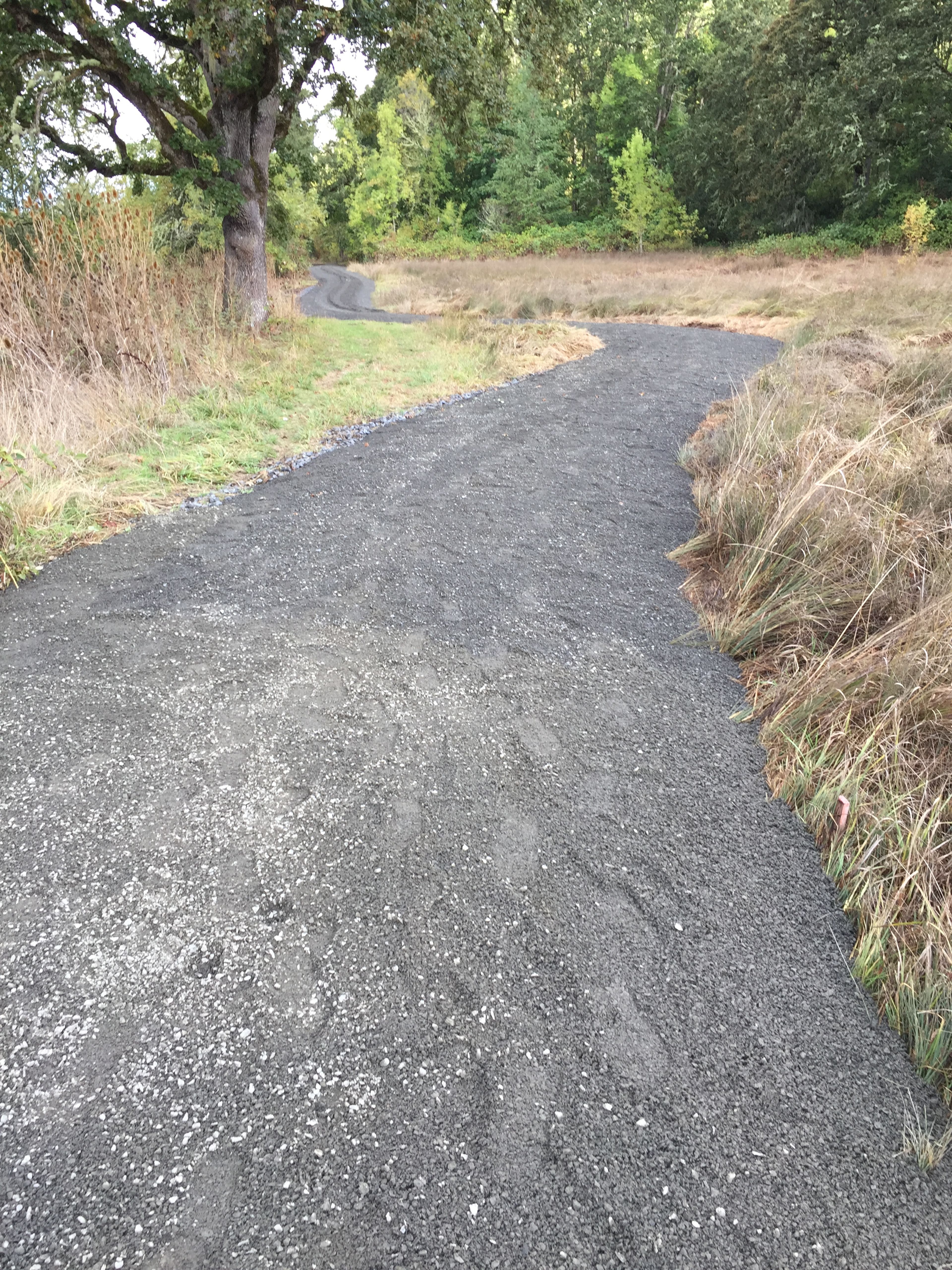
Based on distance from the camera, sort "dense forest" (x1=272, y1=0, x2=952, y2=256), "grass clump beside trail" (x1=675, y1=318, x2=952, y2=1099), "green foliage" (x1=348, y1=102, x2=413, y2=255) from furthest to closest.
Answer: "green foliage" (x1=348, y1=102, x2=413, y2=255) → "dense forest" (x1=272, y1=0, x2=952, y2=256) → "grass clump beside trail" (x1=675, y1=318, x2=952, y2=1099)

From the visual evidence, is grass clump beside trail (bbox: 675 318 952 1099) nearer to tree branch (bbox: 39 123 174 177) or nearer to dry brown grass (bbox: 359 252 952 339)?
dry brown grass (bbox: 359 252 952 339)

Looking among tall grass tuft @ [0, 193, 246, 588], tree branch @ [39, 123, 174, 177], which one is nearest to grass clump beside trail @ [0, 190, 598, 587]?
tall grass tuft @ [0, 193, 246, 588]

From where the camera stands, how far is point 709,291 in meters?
17.5

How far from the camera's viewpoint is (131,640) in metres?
3.33

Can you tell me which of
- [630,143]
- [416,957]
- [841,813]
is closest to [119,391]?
[416,957]

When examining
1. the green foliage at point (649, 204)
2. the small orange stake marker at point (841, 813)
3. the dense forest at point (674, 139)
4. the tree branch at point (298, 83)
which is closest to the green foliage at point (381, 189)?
the dense forest at point (674, 139)

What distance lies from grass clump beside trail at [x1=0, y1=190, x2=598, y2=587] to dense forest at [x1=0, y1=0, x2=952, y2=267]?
3.19ft

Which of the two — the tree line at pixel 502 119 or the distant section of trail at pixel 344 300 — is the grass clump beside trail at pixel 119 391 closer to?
the tree line at pixel 502 119

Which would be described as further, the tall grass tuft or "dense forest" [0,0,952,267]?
"dense forest" [0,0,952,267]

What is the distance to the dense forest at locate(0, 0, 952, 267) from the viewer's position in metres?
11.1

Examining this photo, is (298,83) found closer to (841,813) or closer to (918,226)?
(841,813)

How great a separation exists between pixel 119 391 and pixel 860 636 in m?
6.27

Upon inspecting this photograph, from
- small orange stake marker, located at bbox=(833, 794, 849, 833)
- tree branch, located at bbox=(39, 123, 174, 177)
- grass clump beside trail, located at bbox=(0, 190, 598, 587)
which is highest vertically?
tree branch, located at bbox=(39, 123, 174, 177)

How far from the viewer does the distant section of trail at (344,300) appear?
16.2m
